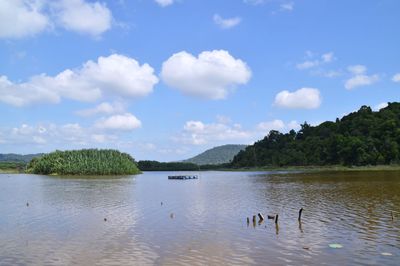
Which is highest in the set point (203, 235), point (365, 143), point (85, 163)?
point (365, 143)

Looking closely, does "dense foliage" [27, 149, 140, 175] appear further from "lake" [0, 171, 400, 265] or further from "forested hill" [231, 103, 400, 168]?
"lake" [0, 171, 400, 265]

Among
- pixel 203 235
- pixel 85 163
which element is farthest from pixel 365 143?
pixel 203 235

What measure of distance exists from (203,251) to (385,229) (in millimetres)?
13380

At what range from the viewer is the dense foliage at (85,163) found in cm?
14838

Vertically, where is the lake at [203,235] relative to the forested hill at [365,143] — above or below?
below

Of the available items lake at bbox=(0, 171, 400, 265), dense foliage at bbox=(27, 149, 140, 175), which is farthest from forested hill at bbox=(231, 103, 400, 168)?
lake at bbox=(0, 171, 400, 265)

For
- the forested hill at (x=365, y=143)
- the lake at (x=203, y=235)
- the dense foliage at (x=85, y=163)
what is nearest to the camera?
the lake at (x=203, y=235)

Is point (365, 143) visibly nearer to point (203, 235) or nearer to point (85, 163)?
point (85, 163)

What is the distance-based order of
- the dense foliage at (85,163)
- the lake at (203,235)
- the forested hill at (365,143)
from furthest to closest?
the forested hill at (365,143), the dense foliage at (85,163), the lake at (203,235)

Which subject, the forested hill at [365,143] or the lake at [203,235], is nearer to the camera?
the lake at [203,235]

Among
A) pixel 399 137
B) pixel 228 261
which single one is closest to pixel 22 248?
pixel 228 261

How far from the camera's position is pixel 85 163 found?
14925 centimetres

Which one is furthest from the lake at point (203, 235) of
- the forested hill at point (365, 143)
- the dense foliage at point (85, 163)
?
the forested hill at point (365, 143)

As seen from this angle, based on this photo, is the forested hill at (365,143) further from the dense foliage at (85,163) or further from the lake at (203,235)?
the lake at (203,235)
